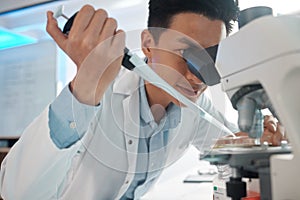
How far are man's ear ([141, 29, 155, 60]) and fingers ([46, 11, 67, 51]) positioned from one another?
253mm

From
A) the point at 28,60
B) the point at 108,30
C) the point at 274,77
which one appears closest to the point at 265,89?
the point at 274,77

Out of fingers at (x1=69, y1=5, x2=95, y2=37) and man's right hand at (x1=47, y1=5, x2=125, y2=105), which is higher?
fingers at (x1=69, y1=5, x2=95, y2=37)

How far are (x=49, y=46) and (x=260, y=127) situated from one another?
5.91 ft

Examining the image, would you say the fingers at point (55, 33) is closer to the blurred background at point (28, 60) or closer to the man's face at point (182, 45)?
the man's face at point (182, 45)

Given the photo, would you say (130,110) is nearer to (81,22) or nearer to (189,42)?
(189,42)

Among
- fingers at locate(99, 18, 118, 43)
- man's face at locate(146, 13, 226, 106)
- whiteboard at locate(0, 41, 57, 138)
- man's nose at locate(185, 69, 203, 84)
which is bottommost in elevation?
whiteboard at locate(0, 41, 57, 138)

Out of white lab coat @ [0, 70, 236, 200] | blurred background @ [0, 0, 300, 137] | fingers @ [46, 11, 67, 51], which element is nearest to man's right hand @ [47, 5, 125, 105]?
fingers @ [46, 11, 67, 51]

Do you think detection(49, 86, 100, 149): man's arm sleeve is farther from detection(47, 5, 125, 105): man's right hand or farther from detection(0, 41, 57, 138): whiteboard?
detection(0, 41, 57, 138): whiteboard

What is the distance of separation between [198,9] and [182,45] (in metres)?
0.21

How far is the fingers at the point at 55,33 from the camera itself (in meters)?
0.56

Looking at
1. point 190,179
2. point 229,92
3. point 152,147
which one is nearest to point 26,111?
point 190,179

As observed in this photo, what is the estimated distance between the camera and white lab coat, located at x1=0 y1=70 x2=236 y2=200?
641mm

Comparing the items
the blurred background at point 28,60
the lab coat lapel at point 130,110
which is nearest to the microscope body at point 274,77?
the lab coat lapel at point 130,110

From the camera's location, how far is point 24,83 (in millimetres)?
2096
